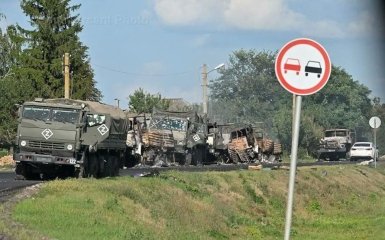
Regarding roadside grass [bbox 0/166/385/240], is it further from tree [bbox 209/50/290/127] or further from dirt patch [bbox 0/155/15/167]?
tree [bbox 209/50/290/127]

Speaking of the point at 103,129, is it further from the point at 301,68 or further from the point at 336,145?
the point at 336,145

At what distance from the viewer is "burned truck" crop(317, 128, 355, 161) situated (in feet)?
218

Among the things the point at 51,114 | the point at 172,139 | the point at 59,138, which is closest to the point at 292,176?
the point at 59,138

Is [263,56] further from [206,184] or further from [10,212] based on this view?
[10,212]

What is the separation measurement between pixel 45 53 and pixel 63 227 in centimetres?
4484

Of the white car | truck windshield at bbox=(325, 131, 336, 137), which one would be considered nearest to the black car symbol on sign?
the white car

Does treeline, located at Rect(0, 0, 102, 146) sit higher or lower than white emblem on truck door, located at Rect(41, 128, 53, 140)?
higher

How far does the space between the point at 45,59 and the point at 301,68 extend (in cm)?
4903

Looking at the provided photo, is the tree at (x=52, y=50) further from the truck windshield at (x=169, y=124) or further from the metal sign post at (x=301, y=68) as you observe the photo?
the metal sign post at (x=301, y=68)

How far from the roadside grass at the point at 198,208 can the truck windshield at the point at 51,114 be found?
9.57 feet

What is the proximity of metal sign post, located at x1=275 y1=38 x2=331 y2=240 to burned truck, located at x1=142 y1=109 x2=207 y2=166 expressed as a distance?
3345 cm

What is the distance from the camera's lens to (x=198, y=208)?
20.4 meters

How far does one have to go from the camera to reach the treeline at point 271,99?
95.3 m

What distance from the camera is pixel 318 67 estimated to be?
8305 millimetres
